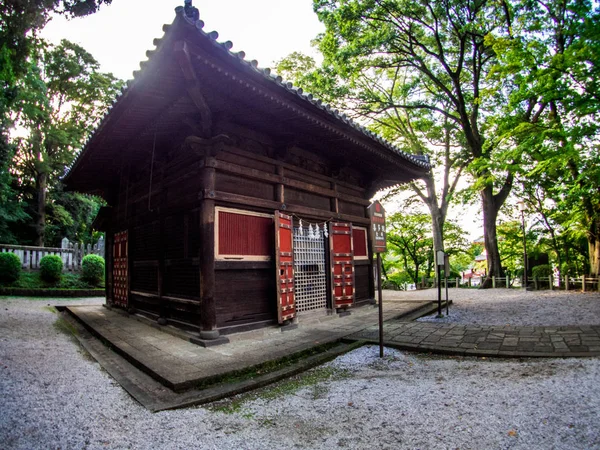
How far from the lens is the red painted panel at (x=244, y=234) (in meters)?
6.02

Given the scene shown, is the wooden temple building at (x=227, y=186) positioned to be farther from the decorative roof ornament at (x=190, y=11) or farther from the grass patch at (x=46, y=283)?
the grass patch at (x=46, y=283)

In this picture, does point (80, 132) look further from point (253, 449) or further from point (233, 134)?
point (253, 449)

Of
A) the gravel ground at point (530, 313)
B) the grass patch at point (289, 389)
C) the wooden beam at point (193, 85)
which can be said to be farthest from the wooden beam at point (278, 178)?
the gravel ground at point (530, 313)

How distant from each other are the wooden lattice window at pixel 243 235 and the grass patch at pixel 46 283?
1253 cm

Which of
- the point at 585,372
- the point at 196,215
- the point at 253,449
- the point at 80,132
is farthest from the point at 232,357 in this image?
the point at 80,132

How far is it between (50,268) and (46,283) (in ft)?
2.41

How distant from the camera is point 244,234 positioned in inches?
250

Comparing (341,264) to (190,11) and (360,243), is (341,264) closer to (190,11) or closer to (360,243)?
(360,243)

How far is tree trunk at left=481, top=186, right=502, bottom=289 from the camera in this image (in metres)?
17.8

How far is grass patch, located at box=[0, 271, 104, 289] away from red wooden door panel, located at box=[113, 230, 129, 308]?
21.6 ft

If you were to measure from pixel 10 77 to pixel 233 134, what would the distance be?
193 inches

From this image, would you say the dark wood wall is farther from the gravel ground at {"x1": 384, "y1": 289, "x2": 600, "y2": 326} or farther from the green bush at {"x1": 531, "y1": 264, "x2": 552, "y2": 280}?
the green bush at {"x1": 531, "y1": 264, "x2": 552, "y2": 280}

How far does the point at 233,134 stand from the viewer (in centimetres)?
630

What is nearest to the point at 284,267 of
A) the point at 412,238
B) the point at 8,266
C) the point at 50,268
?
the point at 8,266
